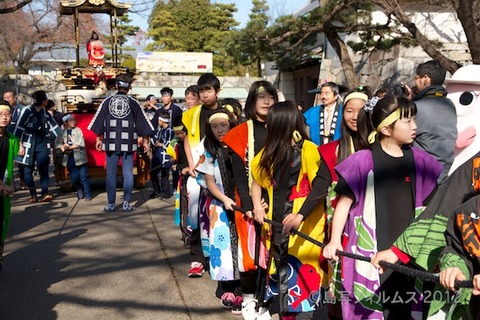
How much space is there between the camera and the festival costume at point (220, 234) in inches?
155

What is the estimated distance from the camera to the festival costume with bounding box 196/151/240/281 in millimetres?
3928

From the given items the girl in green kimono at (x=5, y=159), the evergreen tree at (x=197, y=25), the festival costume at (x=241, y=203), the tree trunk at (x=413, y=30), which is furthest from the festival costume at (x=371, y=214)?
the evergreen tree at (x=197, y=25)

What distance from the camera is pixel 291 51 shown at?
43.0ft

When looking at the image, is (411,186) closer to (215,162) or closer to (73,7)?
(215,162)

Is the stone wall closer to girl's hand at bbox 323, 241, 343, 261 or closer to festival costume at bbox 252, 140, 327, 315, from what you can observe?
festival costume at bbox 252, 140, 327, 315

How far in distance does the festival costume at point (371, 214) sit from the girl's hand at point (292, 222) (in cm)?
49

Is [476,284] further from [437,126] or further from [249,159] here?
[249,159]

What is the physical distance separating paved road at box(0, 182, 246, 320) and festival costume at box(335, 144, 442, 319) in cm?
150

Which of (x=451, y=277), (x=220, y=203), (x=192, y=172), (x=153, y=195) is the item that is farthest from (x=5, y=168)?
(x=153, y=195)

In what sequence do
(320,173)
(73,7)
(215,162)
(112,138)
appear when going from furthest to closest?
(73,7) → (112,138) → (215,162) → (320,173)

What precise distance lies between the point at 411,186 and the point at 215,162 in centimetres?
175

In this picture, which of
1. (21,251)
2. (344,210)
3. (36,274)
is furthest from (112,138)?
(344,210)

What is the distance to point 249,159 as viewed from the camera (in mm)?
3615

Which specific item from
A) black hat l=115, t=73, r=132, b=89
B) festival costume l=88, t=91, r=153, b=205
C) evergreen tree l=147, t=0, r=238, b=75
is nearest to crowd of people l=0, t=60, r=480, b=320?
festival costume l=88, t=91, r=153, b=205
